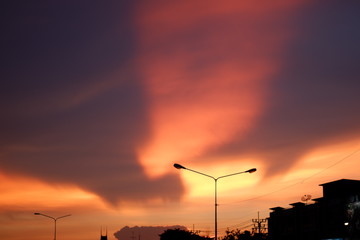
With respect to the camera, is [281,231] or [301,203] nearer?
[301,203]

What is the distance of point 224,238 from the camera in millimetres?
149625

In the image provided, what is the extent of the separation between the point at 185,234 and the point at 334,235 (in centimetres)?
7237

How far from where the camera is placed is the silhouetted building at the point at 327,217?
2373 inches

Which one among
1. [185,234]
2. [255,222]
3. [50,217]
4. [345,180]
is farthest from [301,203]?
[185,234]

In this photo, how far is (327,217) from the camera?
217 feet

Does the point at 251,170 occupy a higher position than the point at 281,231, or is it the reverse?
the point at 251,170

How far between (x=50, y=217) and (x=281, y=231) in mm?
48811

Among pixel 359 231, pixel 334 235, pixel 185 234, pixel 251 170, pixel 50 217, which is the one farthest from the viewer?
pixel 185 234

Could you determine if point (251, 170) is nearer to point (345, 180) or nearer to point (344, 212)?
point (344, 212)

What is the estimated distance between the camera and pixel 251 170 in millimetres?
47875

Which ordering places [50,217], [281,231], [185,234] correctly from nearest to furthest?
[281,231] → [50,217] → [185,234]

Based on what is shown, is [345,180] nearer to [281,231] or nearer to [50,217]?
[281,231]

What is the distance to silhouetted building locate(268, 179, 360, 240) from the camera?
60.3 m

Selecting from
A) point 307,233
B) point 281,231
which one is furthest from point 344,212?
point 281,231
